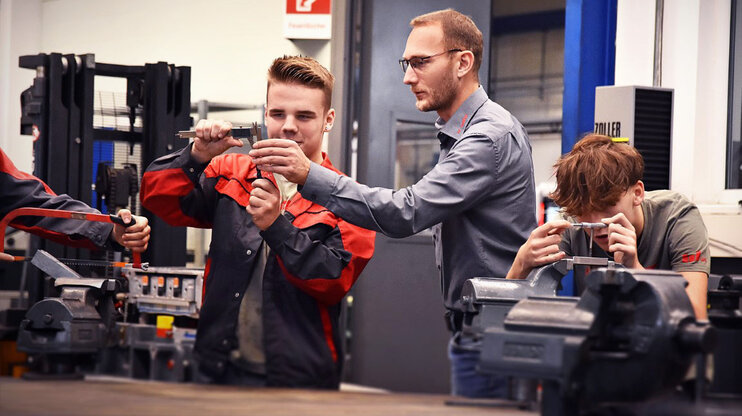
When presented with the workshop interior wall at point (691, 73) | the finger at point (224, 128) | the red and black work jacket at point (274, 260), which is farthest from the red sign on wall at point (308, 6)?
the finger at point (224, 128)

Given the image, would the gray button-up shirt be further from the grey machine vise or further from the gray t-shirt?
the grey machine vise

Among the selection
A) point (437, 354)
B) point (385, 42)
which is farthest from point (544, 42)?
point (437, 354)

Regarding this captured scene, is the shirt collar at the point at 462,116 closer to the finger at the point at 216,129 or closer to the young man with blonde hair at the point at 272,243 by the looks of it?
the young man with blonde hair at the point at 272,243

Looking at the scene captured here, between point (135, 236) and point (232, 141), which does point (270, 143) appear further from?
point (135, 236)

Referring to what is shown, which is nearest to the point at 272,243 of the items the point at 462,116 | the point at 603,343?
the point at 462,116

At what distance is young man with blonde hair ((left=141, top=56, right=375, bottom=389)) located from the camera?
168cm

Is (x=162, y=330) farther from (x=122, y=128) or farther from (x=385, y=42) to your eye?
(x=385, y=42)

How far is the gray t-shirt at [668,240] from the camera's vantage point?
1.82m

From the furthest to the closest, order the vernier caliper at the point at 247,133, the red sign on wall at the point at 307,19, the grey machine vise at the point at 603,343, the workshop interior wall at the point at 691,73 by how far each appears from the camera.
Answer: the red sign on wall at the point at 307,19
the workshop interior wall at the point at 691,73
the vernier caliper at the point at 247,133
the grey machine vise at the point at 603,343

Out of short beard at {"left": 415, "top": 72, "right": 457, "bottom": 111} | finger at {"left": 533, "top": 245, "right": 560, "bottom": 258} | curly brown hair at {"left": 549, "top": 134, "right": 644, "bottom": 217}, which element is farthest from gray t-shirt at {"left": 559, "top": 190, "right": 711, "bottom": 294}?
short beard at {"left": 415, "top": 72, "right": 457, "bottom": 111}

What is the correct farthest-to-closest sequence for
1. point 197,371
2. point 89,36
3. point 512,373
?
1. point 89,36
2. point 197,371
3. point 512,373

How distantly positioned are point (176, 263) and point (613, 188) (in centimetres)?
215

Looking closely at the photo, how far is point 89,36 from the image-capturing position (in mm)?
5996

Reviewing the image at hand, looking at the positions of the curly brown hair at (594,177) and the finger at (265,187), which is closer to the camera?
the finger at (265,187)
